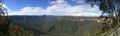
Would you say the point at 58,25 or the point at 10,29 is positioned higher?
the point at 58,25

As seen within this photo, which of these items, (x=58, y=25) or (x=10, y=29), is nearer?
(x=58, y=25)

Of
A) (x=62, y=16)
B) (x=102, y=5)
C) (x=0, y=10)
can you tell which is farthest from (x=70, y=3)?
(x=0, y=10)

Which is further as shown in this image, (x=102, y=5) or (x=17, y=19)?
(x=17, y=19)

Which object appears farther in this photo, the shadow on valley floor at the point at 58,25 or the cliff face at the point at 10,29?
the cliff face at the point at 10,29

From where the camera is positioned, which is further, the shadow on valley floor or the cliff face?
the cliff face

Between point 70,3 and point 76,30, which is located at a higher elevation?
point 70,3

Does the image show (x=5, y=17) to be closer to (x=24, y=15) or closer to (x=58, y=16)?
(x=24, y=15)

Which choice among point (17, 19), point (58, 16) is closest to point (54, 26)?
point (58, 16)
